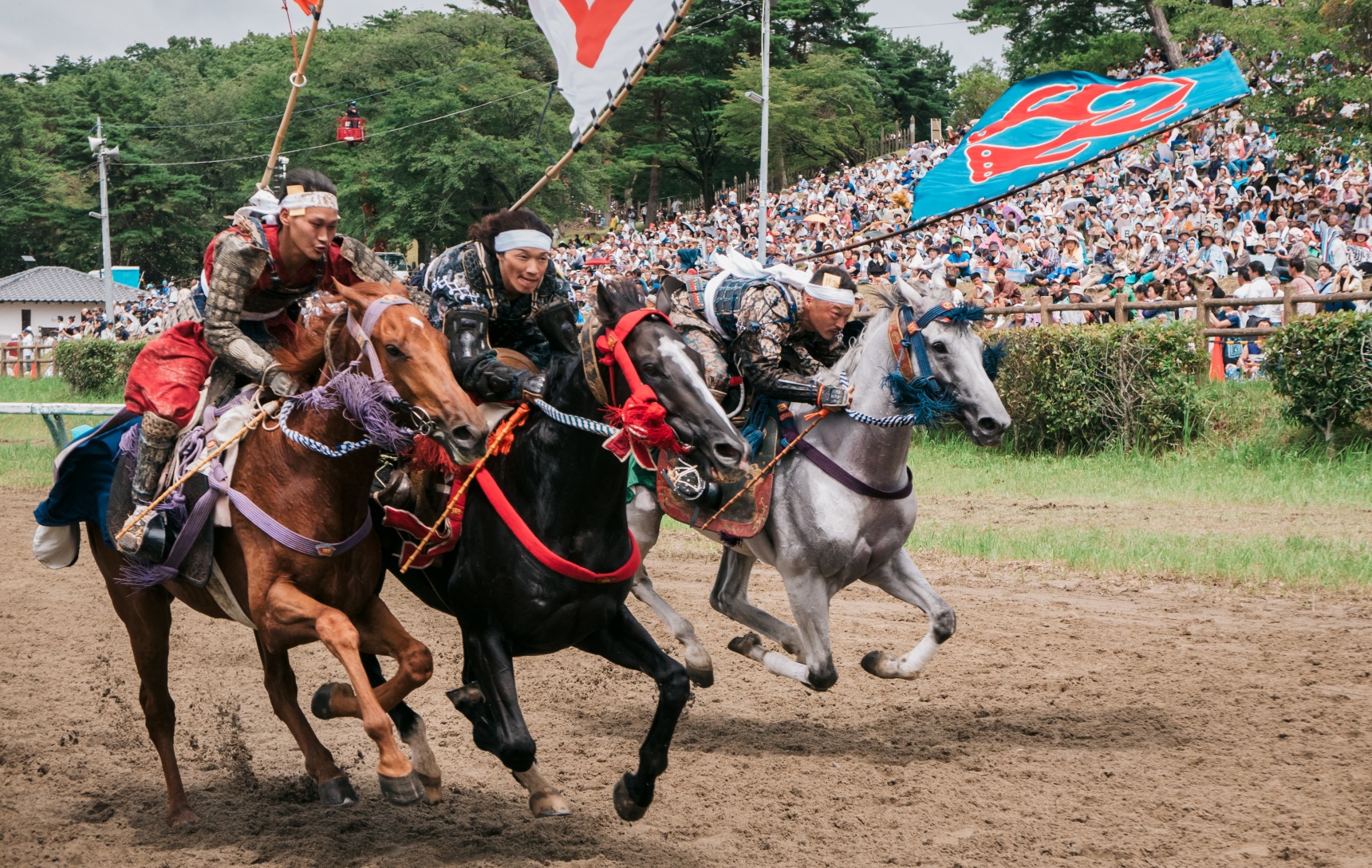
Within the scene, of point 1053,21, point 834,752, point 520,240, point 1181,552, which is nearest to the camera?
point 520,240

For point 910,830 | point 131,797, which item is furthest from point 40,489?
point 910,830

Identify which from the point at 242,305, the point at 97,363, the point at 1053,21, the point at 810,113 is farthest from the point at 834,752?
the point at 810,113

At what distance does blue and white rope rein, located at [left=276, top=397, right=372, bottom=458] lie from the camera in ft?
15.1

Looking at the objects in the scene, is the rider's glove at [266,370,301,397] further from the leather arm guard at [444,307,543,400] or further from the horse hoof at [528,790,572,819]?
the horse hoof at [528,790,572,819]

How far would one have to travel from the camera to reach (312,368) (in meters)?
4.91

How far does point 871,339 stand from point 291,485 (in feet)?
9.67

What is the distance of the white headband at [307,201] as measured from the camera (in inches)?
196

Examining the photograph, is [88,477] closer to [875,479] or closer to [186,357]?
[186,357]

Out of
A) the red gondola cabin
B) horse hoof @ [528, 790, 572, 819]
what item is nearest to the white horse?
horse hoof @ [528, 790, 572, 819]

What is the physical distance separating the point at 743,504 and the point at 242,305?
8.36 feet

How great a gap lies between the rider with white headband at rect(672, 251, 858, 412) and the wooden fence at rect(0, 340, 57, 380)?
3218cm

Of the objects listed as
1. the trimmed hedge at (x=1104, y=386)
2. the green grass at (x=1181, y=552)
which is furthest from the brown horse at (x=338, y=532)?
the trimmed hedge at (x=1104, y=386)

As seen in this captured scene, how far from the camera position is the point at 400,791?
431 centimetres

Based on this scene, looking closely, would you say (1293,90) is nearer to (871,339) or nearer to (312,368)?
(871,339)
